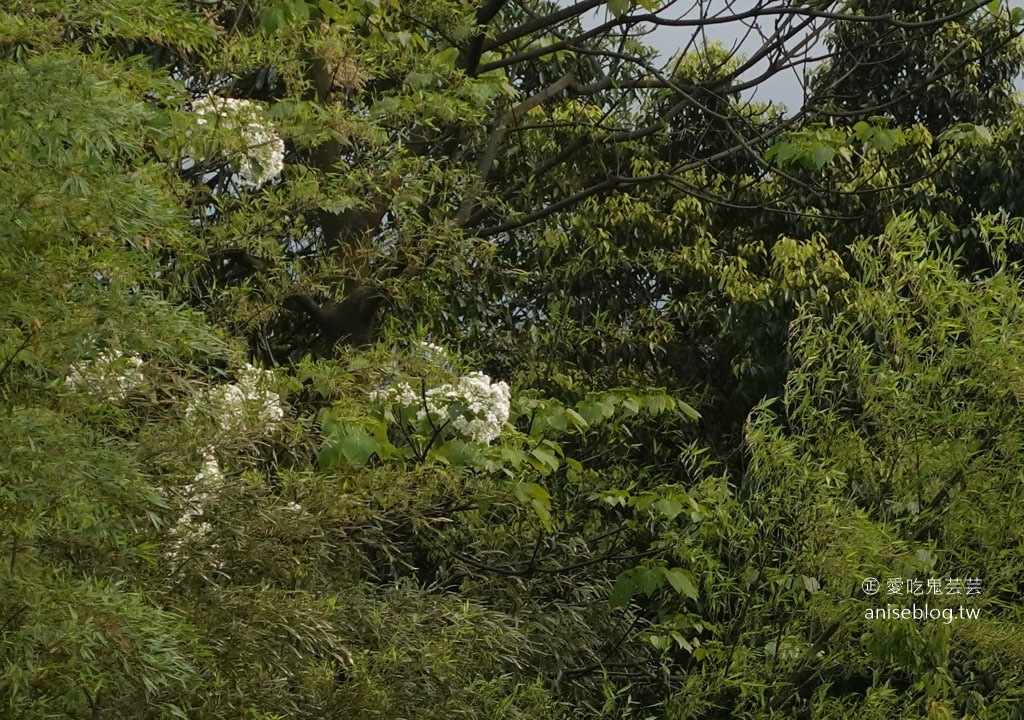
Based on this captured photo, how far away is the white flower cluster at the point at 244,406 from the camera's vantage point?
136 inches

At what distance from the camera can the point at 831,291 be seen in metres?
6.36

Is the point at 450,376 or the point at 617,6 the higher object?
the point at 617,6

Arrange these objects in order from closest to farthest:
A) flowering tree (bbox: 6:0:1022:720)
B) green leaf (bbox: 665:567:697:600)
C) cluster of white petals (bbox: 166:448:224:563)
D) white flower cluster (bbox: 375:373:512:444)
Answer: flowering tree (bbox: 6:0:1022:720) < cluster of white petals (bbox: 166:448:224:563) < white flower cluster (bbox: 375:373:512:444) < green leaf (bbox: 665:567:697:600)

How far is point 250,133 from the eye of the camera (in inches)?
167

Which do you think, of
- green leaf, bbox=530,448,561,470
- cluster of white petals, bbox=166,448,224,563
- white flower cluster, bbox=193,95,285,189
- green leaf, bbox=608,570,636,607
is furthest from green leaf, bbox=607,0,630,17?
cluster of white petals, bbox=166,448,224,563

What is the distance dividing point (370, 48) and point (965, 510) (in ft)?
9.03

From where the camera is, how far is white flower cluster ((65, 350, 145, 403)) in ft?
10.0

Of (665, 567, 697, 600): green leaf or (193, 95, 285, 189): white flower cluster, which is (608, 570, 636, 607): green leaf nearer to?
(665, 567, 697, 600): green leaf

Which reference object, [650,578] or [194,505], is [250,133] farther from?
[650,578]

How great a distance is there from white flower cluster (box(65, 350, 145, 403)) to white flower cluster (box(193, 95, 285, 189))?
1.14 m

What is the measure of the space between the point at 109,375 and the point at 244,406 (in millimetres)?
549

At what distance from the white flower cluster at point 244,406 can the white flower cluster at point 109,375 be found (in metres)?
0.18

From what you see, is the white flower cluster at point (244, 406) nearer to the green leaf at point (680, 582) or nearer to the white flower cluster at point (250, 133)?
the white flower cluster at point (250, 133)

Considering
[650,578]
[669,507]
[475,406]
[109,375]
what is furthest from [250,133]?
[650,578]
